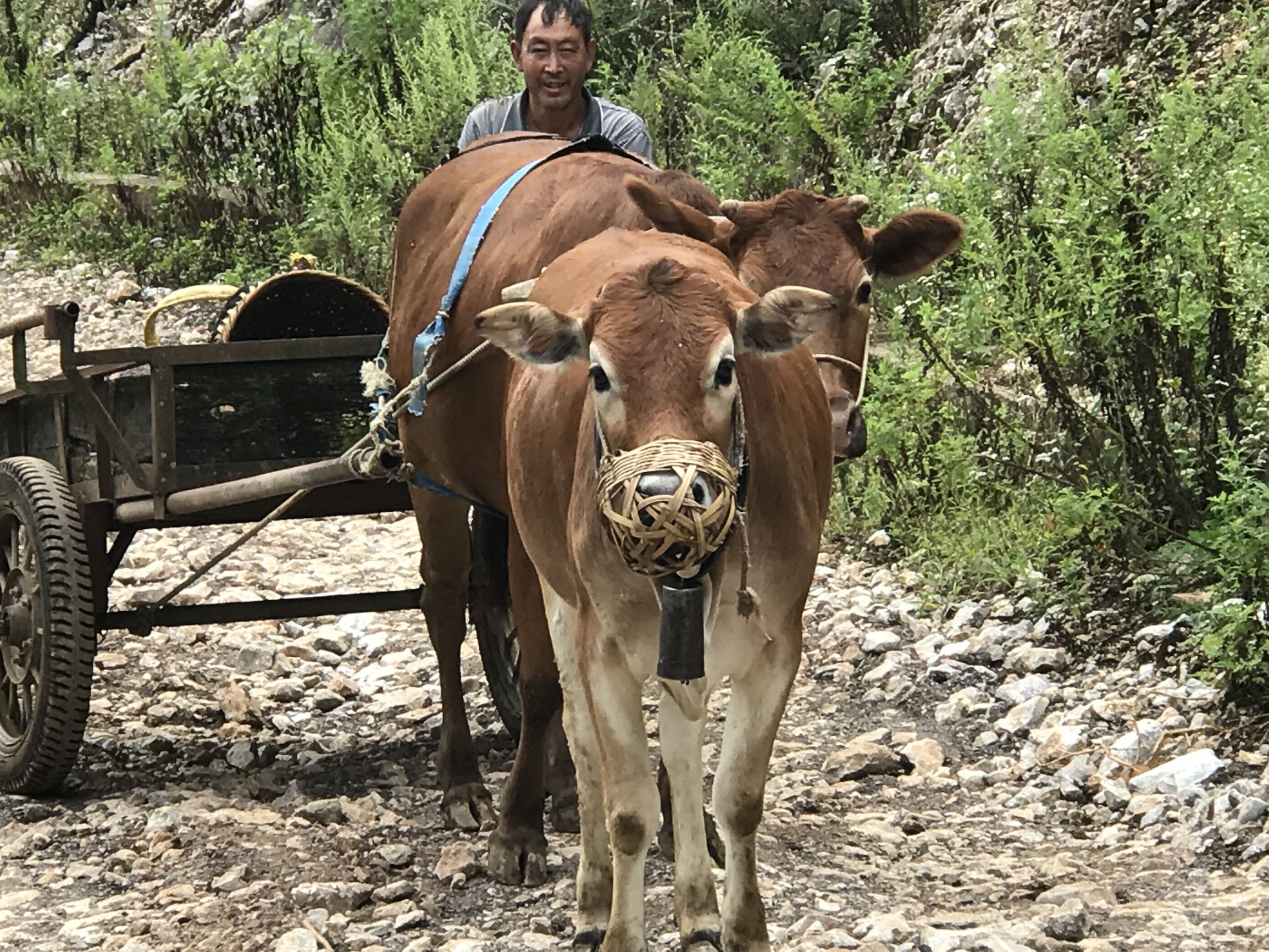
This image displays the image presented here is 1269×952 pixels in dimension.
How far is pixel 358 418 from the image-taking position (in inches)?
253

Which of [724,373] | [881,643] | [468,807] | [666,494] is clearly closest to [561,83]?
[881,643]

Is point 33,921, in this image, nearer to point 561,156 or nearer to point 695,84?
point 561,156

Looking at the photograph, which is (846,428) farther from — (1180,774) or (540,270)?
(1180,774)

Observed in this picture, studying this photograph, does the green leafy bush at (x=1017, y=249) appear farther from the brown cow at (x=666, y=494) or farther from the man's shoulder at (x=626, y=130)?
the brown cow at (x=666, y=494)

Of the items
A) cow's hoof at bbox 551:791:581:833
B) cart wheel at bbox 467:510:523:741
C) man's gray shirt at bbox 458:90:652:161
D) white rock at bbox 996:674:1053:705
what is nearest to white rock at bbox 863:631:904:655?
white rock at bbox 996:674:1053:705

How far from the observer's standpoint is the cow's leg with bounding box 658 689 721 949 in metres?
4.29

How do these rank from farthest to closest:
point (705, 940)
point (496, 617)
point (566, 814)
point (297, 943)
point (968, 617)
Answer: point (968, 617), point (496, 617), point (566, 814), point (297, 943), point (705, 940)

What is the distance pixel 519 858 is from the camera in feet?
17.2

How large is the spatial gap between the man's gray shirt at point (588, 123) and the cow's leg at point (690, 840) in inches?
107

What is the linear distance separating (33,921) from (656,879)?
1846 millimetres

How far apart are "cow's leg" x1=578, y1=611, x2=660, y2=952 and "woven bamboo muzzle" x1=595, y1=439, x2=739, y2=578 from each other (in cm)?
57

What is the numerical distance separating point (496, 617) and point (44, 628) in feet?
5.67

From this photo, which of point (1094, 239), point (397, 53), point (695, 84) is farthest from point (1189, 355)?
point (397, 53)

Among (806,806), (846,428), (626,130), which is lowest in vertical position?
(806,806)
